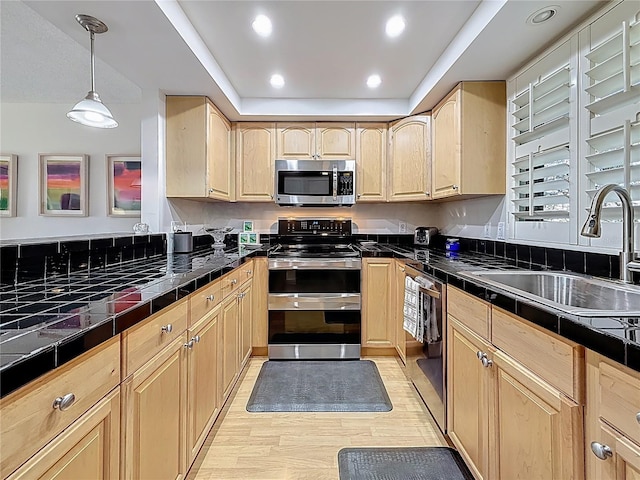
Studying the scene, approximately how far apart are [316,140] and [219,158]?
0.92m

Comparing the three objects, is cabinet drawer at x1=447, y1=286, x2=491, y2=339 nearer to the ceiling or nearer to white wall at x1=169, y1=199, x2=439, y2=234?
the ceiling

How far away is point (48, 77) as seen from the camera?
3.19 meters

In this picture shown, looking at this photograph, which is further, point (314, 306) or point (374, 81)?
point (314, 306)

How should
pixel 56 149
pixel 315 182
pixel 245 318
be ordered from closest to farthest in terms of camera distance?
pixel 245 318
pixel 315 182
pixel 56 149

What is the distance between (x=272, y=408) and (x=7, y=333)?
169 cm

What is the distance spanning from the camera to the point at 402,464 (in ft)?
5.41

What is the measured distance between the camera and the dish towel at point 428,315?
1.89 metres

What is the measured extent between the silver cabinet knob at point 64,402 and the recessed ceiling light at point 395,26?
2174 millimetres

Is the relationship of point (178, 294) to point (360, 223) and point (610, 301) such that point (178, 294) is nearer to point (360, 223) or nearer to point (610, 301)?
point (610, 301)

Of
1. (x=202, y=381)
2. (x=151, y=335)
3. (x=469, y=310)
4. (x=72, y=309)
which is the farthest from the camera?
(x=202, y=381)

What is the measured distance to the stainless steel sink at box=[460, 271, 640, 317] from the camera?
43.1 inches

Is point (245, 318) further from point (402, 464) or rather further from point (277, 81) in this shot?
point (277, 81)

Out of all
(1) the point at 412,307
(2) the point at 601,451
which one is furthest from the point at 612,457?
(1) the point at 412,307

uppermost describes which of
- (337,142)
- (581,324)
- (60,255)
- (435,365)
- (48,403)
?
(337,142)
